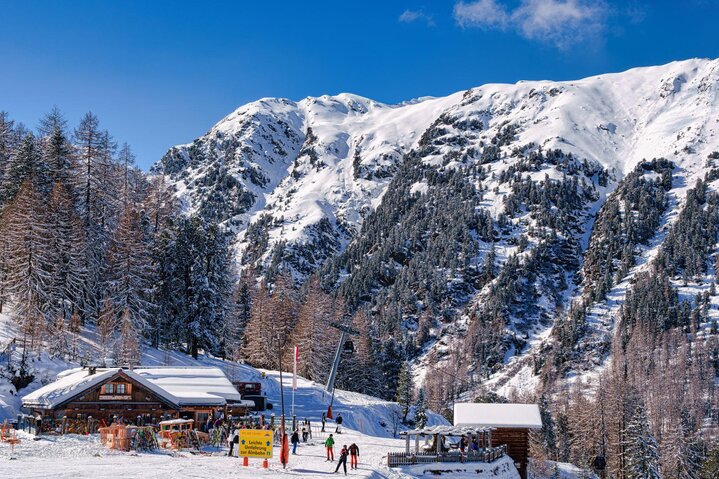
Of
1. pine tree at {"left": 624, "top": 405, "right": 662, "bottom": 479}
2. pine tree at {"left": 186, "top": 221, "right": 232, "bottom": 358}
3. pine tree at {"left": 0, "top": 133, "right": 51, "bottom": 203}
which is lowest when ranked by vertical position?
pine tree at {"left": 624, "top": 405, "right": 662, "bottom": 479}

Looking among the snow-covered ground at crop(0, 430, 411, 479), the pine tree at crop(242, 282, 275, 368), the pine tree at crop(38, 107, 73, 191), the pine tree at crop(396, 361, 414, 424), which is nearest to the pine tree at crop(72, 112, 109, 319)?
the pine tree at crop(38, 107, 73, 191)

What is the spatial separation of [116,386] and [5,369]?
8317mm

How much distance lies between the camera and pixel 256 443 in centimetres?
3356

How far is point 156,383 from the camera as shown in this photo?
2071 inches

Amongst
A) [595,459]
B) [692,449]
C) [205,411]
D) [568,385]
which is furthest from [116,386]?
[568,385]

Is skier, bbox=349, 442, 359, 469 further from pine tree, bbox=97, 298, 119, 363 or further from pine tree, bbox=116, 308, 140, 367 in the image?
pine tree, bbox=97, 298, 119, 363

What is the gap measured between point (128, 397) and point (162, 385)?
9.54 feet

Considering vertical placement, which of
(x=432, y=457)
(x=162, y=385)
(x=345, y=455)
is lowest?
(x=432, y=457)

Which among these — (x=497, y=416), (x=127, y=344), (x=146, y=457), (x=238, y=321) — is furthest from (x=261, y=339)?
(x=146, y=457)

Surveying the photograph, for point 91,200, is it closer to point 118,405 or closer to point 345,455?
point 118,405

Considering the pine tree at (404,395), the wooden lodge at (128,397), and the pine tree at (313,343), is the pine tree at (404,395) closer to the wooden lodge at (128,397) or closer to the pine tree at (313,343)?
the pine tree at (313,343)

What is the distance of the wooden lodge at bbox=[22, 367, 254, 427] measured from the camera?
46719 mm

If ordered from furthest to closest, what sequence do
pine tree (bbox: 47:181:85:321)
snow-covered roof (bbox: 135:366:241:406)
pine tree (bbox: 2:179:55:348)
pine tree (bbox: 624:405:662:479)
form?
pine tree (bbox: 47:181:85:321) < pine tree (bbox: 624:405:662:479) < pine tree (bbox: 2:179:55:348) < snow-covered roof (bbox: 135:366:241:406)

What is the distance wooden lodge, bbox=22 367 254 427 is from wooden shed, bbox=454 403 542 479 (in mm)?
18369
